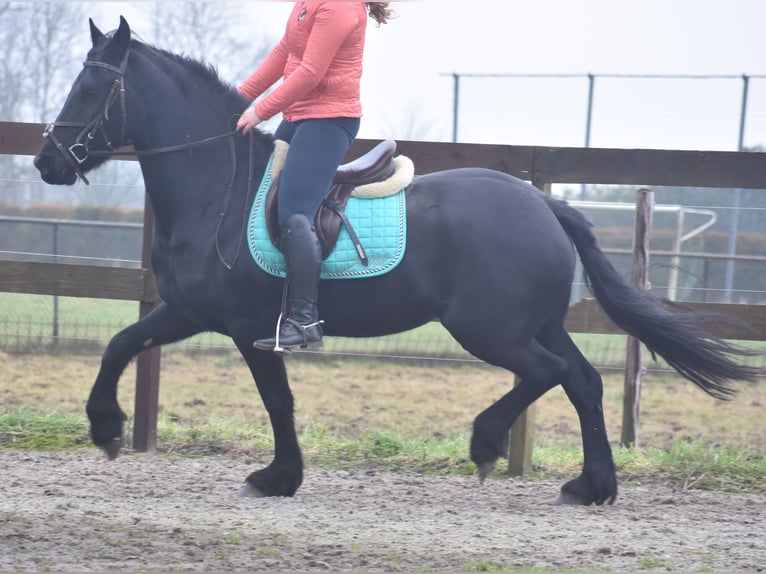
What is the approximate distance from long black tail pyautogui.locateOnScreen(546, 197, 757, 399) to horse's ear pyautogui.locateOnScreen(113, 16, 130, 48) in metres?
2.33

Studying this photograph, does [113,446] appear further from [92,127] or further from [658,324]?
[658,324]

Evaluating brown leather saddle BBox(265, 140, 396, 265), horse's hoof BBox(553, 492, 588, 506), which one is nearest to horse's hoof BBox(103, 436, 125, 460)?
brown leather saddle BBox(265, 140, 396, 265)

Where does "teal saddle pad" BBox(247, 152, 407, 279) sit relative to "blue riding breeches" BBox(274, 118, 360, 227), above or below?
below

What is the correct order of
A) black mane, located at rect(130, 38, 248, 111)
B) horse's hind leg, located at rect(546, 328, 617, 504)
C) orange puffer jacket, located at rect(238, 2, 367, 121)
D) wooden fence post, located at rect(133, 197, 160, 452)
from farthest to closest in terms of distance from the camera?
wooden fence post, located at rect(133, 197, 160, 452) → black mane, located at rect(130, 38, 248, 111) → horse's hind leg, located at rect(546, 328, 617, 504) → orange puffer jacket, located at rect(238, 2, 367, 121)

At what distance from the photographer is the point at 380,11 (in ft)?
15.6

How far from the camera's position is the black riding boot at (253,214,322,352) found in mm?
4426

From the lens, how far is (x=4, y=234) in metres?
13.2

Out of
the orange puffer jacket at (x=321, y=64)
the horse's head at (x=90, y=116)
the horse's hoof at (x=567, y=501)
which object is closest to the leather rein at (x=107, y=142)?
the horse's head at (x=90, y=116)

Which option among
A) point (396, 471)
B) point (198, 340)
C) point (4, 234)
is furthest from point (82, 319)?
point (396, 471)

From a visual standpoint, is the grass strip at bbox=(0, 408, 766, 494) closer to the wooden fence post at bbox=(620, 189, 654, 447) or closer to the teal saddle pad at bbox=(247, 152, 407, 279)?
the wooden fence post at bbox=(620, 189, 654, 447)

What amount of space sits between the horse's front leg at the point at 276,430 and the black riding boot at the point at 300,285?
0.28 meters

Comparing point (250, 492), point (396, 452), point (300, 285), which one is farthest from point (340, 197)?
point (396, 452)

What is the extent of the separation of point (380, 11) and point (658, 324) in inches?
85.4

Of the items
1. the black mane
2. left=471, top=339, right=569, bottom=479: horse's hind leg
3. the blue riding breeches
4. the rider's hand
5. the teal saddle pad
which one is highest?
the black mane
